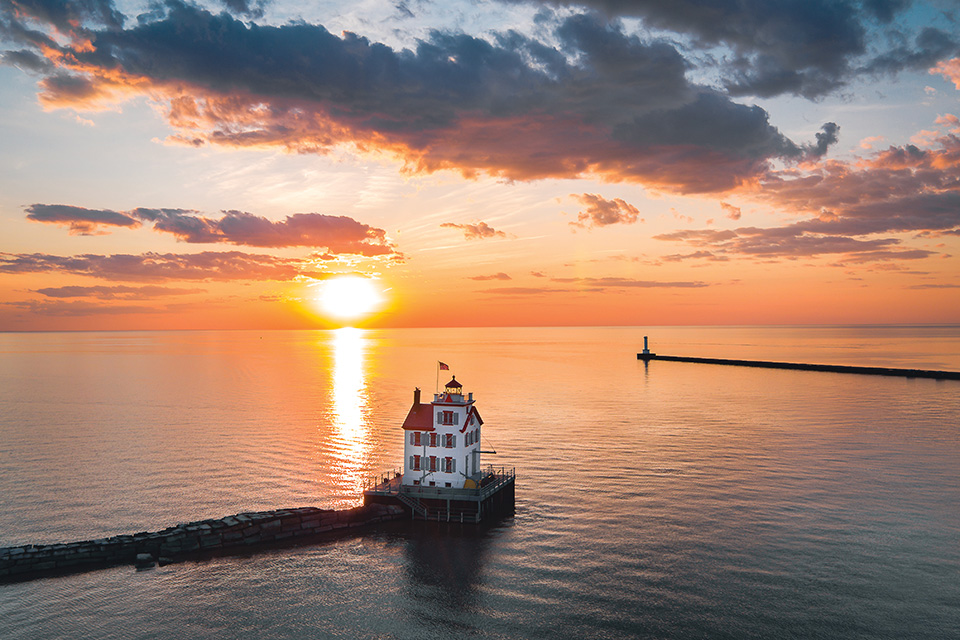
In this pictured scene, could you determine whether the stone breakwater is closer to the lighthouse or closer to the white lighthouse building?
the lighthouse

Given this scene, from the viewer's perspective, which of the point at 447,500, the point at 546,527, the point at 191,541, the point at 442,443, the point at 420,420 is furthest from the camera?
the point at 420,420

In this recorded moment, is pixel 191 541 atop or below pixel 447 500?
below

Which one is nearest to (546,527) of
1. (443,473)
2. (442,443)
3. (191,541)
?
(443,473)

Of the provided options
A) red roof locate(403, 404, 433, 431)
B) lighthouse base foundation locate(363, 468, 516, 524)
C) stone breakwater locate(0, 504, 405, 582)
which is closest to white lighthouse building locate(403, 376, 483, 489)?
red roof locate(403, 404, 433, 431)

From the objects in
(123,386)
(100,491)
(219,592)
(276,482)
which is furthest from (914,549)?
(123,386)

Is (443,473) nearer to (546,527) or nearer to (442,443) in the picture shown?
(442,443)

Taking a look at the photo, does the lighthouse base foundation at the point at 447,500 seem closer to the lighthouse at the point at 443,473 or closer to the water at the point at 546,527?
the lighthouse at the point at 443,473
